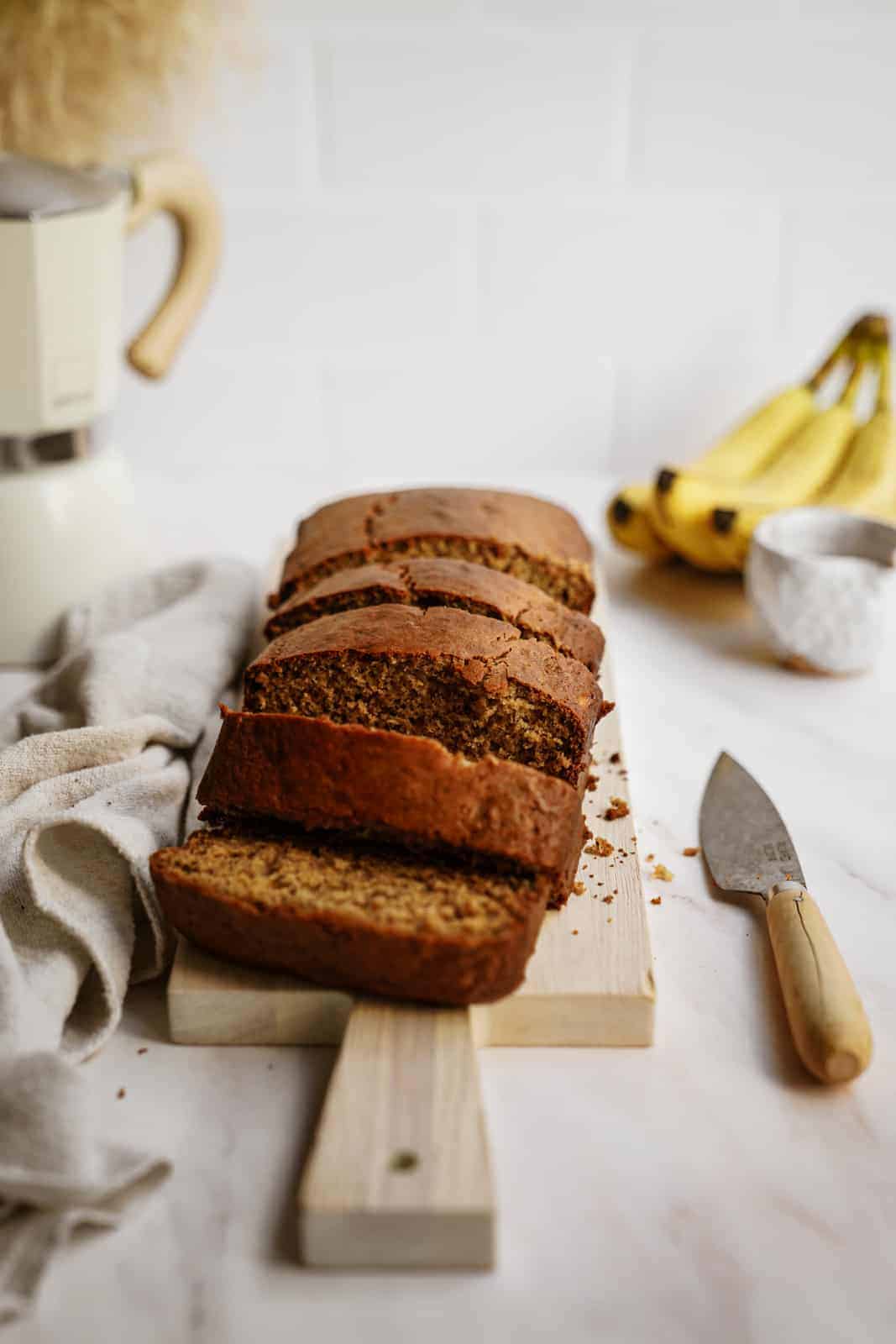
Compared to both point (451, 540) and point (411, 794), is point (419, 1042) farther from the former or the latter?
point (451, 540)

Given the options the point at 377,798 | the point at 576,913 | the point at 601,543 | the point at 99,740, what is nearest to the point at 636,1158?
the point at 576,913

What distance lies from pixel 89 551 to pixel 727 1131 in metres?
1.24

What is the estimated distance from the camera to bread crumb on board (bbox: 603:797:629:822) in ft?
4.58

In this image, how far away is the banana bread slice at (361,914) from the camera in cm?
108

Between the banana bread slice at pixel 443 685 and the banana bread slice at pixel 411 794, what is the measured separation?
0.35 feet

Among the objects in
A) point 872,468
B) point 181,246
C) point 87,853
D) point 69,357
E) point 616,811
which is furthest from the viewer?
point 872,468

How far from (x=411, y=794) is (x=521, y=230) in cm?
167

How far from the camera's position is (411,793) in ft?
3.82

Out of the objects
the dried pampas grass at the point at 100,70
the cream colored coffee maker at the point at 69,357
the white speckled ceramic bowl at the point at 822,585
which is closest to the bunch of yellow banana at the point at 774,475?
the white speckled ceramic bowl at the point at 822,585

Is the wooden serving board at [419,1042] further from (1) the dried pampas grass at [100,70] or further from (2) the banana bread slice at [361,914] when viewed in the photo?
(1) the dried pampas grass at [100,70]

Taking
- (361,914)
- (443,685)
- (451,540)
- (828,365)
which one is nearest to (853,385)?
(828,365)

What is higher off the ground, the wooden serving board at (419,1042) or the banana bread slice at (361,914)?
the banana bread slice at (361,914)

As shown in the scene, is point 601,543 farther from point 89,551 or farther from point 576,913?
point 576,913

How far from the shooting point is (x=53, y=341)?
168 centimetres
